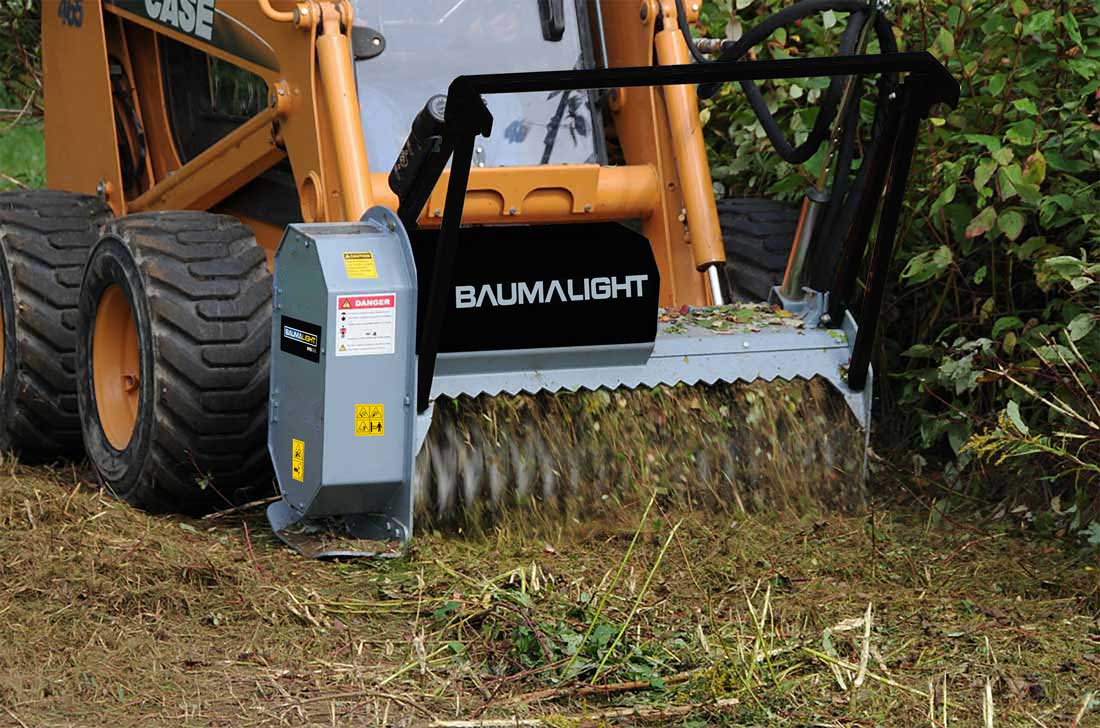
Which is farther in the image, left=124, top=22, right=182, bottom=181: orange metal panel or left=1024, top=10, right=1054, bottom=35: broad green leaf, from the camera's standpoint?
left=124, top=22, right=182, bottom=181: orange metal panel

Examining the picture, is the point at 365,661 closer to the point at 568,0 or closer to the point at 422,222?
the point at 422,222

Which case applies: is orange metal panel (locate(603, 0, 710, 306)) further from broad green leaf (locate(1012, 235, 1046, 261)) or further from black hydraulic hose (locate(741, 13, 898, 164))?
broad green leaf (locate(1012, 235, 1046, 261))

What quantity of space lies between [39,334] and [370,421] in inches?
63.6

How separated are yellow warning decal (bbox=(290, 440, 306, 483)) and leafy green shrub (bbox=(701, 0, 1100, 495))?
190cm

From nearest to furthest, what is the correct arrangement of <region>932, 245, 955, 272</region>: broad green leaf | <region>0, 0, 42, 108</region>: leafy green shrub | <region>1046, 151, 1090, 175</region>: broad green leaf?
<region>1046, 151, 1090, 175</region>: broad green leaf < <region>932, 245, 955, 272</region>: broad green leaf < <region>0, 0, 42, 108</region>: leafy green shrub

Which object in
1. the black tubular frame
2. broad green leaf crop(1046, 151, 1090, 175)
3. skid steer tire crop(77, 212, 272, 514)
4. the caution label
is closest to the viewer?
the black tubular frame

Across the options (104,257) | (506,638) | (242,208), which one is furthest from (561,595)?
(242,208)

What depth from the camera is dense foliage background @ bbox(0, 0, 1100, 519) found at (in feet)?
15.8

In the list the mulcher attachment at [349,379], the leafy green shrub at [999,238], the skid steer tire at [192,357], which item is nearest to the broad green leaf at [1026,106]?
the leafy green shrub at [999,238]

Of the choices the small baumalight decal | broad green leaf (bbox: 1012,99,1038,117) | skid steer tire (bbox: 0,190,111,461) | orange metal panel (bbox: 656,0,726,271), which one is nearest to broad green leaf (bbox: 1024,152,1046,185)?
broad green leaf (bbox: 1012,99,1038,117)

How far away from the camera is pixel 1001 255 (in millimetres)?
5301

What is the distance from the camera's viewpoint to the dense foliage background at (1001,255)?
4.82 metres

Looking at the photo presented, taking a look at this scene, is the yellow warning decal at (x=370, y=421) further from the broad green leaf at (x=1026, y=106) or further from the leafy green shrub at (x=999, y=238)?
the broad green leaf at (x=1026, y=106)

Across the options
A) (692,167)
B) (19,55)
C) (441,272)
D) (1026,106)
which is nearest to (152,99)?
(692,167)
